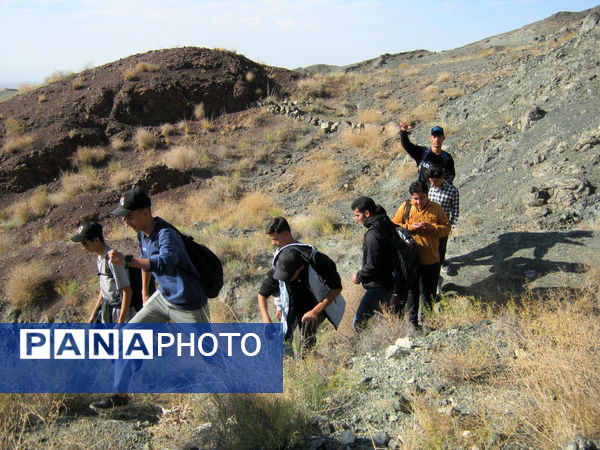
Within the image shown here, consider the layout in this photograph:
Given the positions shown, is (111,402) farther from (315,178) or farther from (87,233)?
(315,178)

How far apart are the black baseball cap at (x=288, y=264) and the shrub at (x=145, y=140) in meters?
14.6

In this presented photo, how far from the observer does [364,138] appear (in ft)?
49.5

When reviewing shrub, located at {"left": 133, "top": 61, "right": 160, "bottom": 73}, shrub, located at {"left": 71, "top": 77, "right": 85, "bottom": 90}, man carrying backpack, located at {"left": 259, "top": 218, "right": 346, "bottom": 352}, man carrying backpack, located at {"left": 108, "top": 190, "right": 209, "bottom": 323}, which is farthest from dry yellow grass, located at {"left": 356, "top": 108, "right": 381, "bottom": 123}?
man carrying backpack, located at {"left": 108, "top": 190, "right": 209, "bottom": 323}

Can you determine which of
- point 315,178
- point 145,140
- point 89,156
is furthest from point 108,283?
point 145,140

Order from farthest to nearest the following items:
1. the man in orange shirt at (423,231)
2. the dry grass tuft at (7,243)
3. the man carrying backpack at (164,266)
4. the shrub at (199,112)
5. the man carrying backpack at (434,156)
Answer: the shrub at (199,112) → the dry grass tuft at (7,243) → the man carrying backpack at (434,156) → the man in orange shirt at (423,231) → the man carrying backpack at (164,266)

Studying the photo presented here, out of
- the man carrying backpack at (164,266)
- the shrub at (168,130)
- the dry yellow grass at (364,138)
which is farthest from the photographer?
the shrub at (168,130)

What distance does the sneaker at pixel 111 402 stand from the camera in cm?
340

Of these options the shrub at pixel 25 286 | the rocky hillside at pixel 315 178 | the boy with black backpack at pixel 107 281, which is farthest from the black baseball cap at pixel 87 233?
the shrub at pixel 25 286

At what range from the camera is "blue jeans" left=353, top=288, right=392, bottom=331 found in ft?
13.8

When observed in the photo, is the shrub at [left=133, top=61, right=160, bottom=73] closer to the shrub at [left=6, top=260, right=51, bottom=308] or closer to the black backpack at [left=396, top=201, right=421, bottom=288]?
the shrub at [left=6, top=260, right=51, bottom=308]

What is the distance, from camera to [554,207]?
7.16 meters

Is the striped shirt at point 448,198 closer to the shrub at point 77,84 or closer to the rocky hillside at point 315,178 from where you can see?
the rocky hillside at point 315,178

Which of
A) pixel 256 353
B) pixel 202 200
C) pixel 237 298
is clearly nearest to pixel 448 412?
pixel 256 353

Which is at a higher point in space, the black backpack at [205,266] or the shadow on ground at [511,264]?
the black backpack at [205,266]
